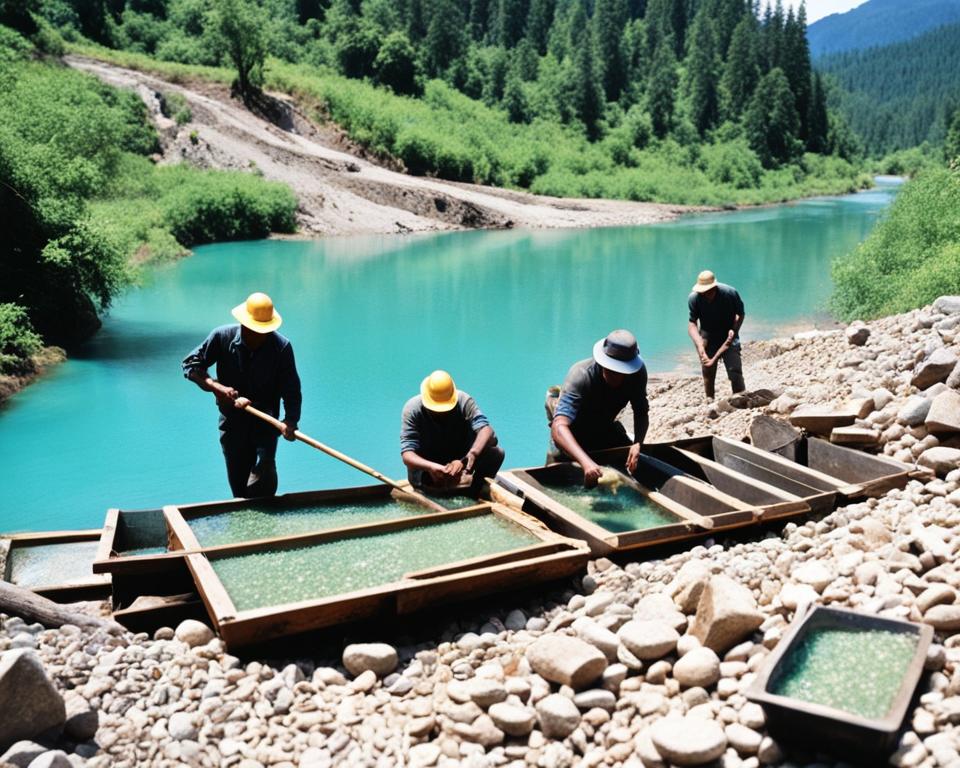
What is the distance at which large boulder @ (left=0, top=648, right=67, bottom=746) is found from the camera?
3.47 meters

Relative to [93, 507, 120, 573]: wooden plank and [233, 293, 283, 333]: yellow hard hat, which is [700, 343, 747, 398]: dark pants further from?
[93, 507, 120, 573]: wooden plank

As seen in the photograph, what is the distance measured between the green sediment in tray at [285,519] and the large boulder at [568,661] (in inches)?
74.2

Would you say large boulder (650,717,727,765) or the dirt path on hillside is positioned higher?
the dirt path on hillside

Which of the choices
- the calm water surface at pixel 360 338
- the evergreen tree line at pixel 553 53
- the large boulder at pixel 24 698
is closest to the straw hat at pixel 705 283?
the calm water surface at pixel 360 338

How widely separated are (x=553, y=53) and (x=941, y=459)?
83467 mm

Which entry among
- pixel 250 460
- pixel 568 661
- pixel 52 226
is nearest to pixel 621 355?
pixel 568 661

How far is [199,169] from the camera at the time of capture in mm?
36469

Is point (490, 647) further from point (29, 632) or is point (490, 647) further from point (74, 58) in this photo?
point (74, 58)

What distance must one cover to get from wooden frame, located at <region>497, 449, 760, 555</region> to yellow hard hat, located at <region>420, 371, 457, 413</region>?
2.39 feet

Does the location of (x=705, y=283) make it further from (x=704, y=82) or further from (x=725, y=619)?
(x=704, y=82)

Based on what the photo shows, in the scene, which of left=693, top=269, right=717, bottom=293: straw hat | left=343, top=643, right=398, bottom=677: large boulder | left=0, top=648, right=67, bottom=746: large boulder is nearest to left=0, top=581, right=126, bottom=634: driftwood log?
left=0, top=648, right=67, bottom=746: large boulder

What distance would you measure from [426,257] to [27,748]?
2722 centimetres

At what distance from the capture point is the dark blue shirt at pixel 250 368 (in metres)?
6.26

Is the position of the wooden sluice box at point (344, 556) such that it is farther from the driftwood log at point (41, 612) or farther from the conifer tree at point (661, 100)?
the conifer tree at point (661, 100)
